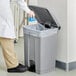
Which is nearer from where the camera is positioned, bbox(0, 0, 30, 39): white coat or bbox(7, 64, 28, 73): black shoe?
bbox(0, 0, 30, 39): white coat

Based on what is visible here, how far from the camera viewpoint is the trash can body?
333cm

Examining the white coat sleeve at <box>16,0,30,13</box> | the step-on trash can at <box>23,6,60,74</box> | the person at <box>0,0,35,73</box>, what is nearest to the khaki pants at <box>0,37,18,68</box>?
the person at <box>0,0,35,73</box>

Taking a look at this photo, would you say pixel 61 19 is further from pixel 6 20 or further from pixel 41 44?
pixel 6 20

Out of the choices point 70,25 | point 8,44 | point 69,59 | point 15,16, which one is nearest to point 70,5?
point 70,25

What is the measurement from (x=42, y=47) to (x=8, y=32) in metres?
0.51

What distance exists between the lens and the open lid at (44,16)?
3613 mm

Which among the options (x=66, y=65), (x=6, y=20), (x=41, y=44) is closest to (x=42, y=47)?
(x=41, y=44)

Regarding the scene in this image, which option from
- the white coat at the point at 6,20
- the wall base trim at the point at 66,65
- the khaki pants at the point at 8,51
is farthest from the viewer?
the wall base trim at the point at 66,65

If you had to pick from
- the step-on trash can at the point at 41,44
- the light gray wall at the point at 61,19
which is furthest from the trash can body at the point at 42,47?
the light gray wall at the point at 61,19

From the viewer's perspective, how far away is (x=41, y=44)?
3.31 metres

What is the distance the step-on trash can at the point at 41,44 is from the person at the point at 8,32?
0.21 metres

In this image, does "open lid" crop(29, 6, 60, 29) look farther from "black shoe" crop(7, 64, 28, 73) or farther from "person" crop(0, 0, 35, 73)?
"black shoe" crop(7, 64, 28, 73)

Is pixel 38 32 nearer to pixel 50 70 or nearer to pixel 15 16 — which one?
pixel 50 70

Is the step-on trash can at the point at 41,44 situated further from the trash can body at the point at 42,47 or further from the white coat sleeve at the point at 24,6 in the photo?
the white coat sleeve at the point at 24,6
